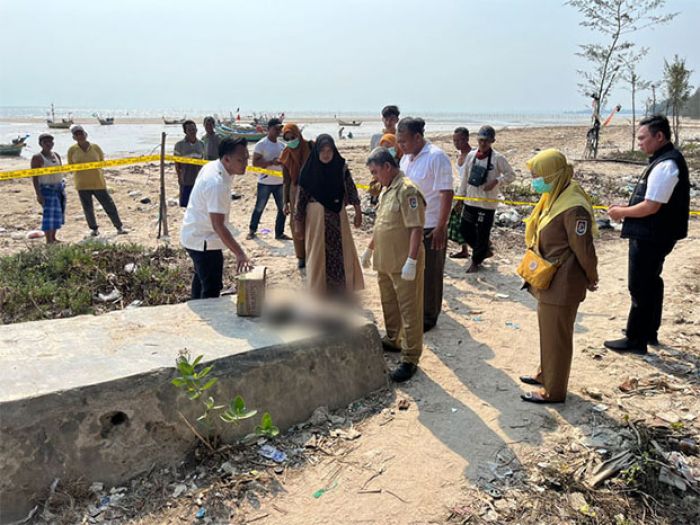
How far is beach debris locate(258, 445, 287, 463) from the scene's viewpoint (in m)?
3.09

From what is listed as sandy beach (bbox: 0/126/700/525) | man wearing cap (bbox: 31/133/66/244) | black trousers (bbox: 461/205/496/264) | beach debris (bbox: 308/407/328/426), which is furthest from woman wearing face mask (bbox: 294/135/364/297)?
man wearing cap (bbox: 31/133/66/244)

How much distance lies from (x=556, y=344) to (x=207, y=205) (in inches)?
99.8

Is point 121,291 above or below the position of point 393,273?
below

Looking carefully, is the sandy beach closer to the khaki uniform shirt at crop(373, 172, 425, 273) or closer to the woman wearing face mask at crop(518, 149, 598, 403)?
the woman wearing face mask at crop(518, 149, 598, 403)

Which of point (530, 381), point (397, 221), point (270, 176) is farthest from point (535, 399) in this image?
point (270, 176)

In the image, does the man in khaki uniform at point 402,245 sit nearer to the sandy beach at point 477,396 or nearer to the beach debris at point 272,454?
the sandy beach at point 477,396

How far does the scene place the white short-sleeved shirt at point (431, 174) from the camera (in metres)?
4.21

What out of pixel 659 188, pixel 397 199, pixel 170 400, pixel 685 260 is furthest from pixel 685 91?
pixel 170 400

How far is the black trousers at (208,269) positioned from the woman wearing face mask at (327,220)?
921mm

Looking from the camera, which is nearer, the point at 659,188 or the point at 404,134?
the point at 659,188

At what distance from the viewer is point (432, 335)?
4.75 meters

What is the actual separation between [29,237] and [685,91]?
61.6 feet

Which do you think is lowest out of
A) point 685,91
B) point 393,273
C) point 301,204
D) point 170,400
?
point 170,400

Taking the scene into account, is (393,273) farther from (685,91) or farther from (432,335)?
(685,91)
